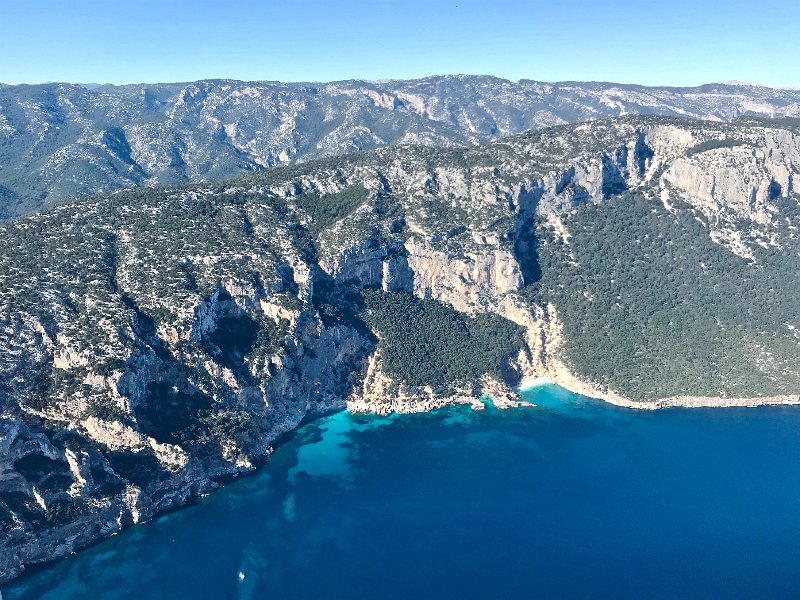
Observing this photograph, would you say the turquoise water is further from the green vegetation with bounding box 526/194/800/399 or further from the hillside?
the green vegetation with bounding box 526/194/800/399

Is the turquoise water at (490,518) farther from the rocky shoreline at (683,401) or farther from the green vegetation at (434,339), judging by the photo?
the green vegetation at (434,339)

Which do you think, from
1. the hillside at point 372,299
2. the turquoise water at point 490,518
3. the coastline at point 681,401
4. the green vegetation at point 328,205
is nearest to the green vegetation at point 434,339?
the hillside at point 372,299

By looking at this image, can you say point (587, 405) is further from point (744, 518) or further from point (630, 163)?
point (630, 163)

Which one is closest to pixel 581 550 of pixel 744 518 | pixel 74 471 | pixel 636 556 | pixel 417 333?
pixel 636 556

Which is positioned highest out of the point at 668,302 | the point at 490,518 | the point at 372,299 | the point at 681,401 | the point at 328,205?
the point at 328,205

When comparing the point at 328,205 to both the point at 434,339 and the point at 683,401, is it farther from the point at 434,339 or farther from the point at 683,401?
the point at 683,401

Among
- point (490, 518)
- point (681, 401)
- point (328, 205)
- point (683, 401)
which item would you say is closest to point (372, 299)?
point (328, 205)
